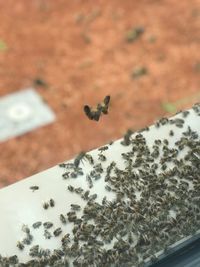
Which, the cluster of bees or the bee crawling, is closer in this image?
the cluster of bees

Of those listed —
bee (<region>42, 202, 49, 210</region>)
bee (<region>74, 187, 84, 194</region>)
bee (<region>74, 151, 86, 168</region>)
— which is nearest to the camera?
bee (<region>42, 202, 49, 210</region>)

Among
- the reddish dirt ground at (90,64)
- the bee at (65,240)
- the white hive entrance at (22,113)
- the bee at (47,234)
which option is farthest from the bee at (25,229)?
the white hive entrance at (22,113)

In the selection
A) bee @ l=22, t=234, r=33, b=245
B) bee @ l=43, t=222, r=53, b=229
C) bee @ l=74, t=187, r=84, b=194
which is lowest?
bee @ l=22, t=234, r=33, b=245

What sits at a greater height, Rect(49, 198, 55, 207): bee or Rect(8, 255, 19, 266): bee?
Rect(49, 198, 55, 207): bee

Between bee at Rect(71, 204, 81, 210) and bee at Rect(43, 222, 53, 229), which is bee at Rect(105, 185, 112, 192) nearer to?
bee at Rect(71, 204, 81, 210)

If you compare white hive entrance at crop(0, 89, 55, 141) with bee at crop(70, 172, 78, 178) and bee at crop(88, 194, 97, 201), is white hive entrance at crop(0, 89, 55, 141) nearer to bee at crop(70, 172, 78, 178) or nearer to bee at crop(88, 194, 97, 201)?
bee at crop(70, 172, 78, 178)

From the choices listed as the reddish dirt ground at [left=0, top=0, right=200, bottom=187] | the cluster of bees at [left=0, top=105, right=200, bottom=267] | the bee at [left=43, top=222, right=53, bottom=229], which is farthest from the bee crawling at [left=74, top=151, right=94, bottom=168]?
the reddish dirt ground at [left=0, top=0, right=200, bottom=187]

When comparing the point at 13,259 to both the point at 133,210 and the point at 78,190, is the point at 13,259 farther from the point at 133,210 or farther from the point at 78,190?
the point at 133,210

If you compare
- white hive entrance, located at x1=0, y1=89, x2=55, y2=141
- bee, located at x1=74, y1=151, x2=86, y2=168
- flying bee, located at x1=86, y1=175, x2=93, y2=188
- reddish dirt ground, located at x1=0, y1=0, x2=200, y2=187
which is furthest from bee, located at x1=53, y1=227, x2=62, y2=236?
white hive entrance, located at x1=0, y1=89, x2=55, y2=141

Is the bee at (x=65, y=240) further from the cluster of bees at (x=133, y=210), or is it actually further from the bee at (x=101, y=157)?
the bee at (x=101, y=157)

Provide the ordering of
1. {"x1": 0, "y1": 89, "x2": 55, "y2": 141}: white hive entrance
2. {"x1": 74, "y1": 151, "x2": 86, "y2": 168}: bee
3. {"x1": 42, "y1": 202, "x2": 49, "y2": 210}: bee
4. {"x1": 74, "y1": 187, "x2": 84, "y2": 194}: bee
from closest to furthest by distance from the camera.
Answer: {"x1": 42, "y1": 202, "x2": 49, "y2": 210}: bee < {"x1": 74, "y1": 187, "x2": 84, "y2": 194}: bee < {"x1": 74, "y1": 151, "x2": 86, "y2": 168}: bee < {"x1": 0, "y1": 89, "x2": 55, "y2": 141}: white hive entrance
